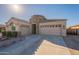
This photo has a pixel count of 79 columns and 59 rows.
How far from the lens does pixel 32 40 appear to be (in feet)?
16.3

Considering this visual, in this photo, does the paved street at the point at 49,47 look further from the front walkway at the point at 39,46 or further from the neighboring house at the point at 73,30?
the neighboring house at the point at 73,30

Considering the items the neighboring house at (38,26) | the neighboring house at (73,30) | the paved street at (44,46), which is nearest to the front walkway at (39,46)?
the paved street at (44,46)

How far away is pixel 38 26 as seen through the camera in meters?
5.01

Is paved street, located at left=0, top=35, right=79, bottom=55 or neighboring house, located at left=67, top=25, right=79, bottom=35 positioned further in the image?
neighboring house, located at left=67, top=25, right=79, bottom=35

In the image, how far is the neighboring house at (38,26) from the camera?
16.0 ft

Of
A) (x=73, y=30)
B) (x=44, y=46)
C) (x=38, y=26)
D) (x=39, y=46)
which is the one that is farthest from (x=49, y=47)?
(x=73, y=30)

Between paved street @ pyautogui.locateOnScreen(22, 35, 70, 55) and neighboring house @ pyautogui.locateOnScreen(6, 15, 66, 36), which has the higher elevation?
neighboring house @ pyautogui.locateOnScreen(6, 15, 66, 36)

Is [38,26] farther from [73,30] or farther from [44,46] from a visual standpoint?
[73,30]

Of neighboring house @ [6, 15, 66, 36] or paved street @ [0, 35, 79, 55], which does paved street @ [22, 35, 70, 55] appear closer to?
paved street @ [0, 35, 79, 55]

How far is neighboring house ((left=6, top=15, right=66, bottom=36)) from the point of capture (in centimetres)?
Answer: 489

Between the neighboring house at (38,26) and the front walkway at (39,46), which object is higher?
the neighboring house at (38,26)

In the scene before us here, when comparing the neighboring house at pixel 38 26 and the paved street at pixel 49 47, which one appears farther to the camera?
the neighboring house at pixel 38 26

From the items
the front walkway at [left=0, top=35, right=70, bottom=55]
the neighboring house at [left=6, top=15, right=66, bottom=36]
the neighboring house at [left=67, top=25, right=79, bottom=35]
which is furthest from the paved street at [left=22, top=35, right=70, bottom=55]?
the neighboring house at [left=67, top=25, right=79, bottom=35]
